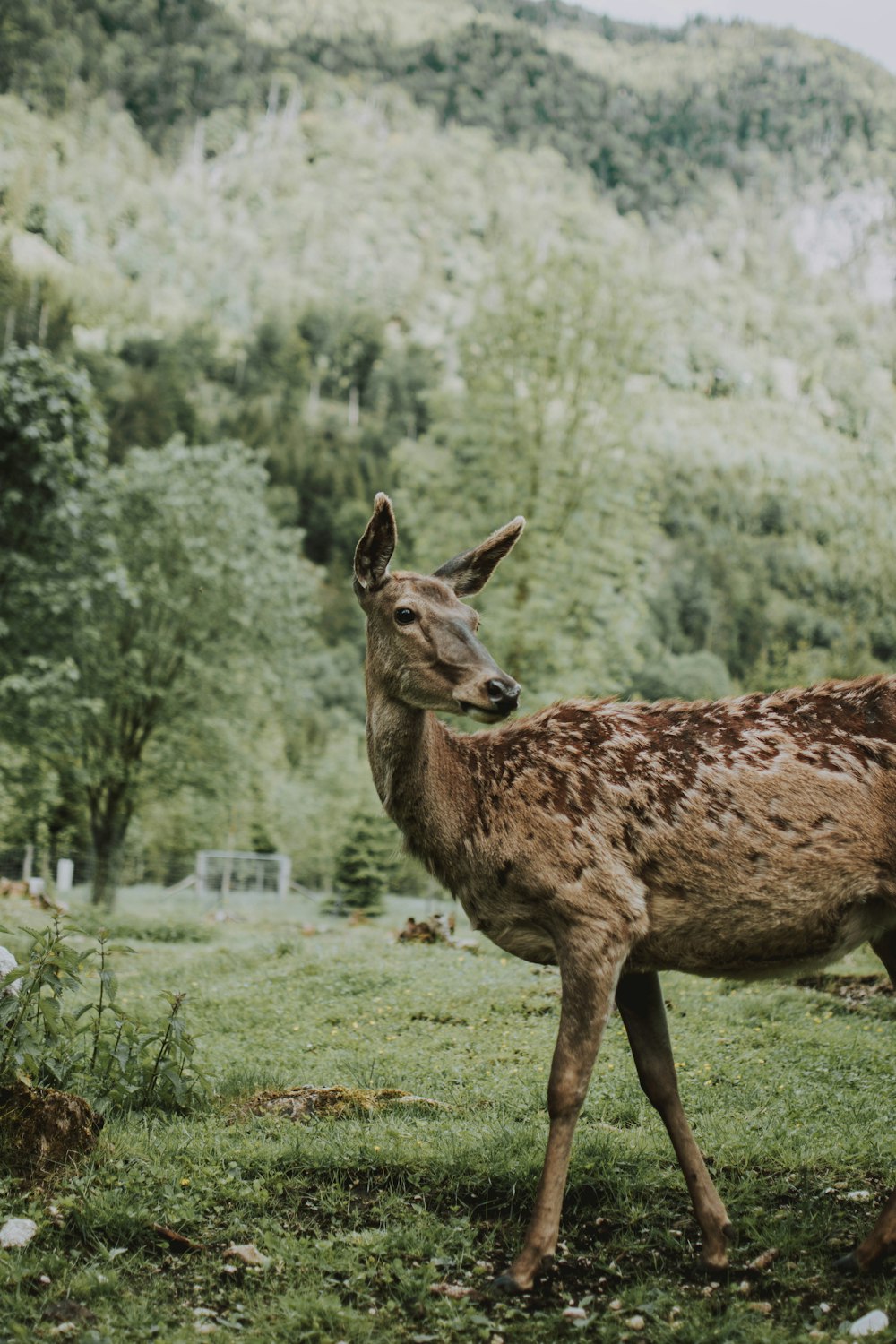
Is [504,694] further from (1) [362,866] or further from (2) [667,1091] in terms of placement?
(1) [362,866]

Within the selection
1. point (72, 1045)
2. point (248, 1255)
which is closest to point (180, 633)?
point (72, 1045)

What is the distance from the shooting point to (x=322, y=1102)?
7.38 metres

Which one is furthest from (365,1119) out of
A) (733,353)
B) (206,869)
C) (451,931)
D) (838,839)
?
(733,353)

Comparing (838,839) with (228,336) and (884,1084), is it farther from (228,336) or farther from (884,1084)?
(228,336)

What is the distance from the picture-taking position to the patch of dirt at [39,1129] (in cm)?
580

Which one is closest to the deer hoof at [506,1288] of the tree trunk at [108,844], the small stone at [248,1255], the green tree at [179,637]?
the small stone at [248,1255]

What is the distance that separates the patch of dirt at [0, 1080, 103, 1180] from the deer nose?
3271 mm

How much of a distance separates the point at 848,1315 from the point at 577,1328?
1.14 meters

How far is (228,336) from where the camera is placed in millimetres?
140250

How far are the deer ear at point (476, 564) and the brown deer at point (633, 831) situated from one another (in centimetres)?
40

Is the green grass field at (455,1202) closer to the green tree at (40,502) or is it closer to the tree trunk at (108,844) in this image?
the green tree at (40,502)

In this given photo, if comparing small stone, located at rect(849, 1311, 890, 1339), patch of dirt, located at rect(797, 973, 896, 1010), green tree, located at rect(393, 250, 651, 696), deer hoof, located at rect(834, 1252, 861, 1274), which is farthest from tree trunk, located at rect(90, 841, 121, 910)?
small stone, located at rect(849, 1311, 890, 1339)

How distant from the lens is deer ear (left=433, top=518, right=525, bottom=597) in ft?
20.8

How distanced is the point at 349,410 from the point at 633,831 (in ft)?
448
